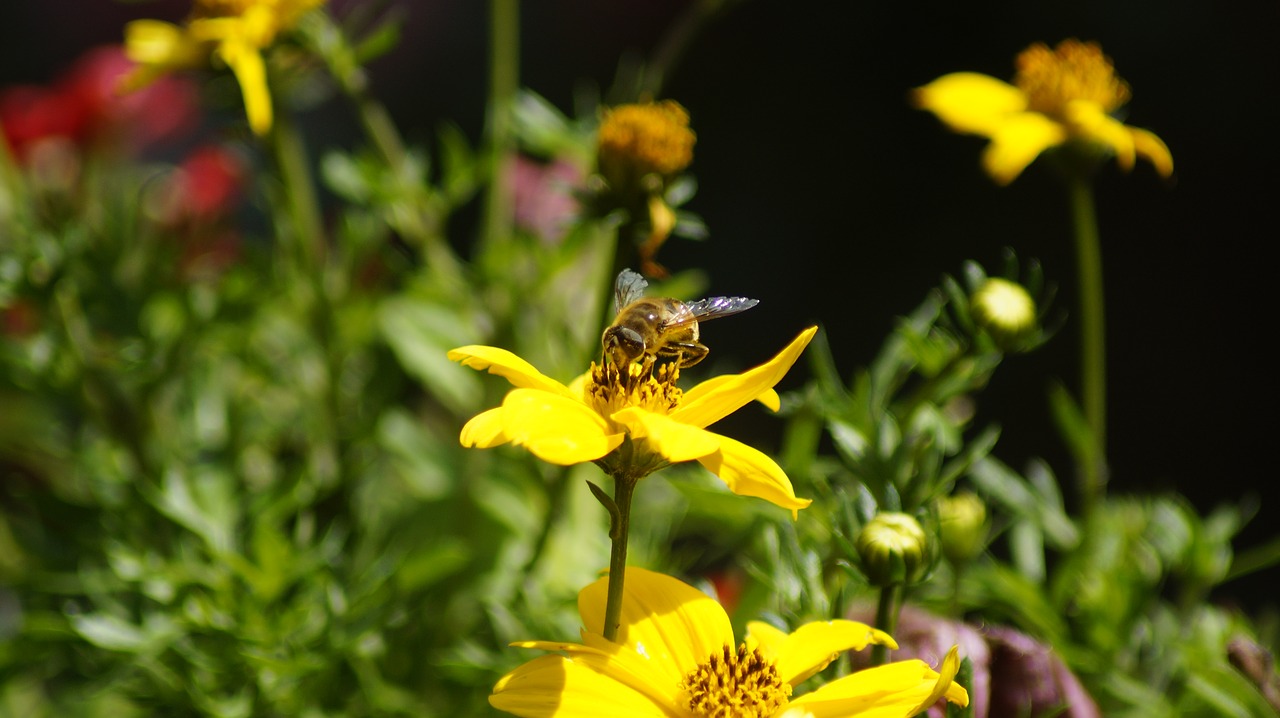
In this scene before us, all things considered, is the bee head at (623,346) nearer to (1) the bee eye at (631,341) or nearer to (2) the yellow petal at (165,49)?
(1) the bee eye at (631,341)

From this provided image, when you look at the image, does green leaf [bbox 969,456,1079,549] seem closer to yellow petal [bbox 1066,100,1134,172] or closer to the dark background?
yellow petal [bbox 1066,100,1134,172]

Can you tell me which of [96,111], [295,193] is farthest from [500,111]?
[96,111]

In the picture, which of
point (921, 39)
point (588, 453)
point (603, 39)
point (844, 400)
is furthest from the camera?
point (603, 39)

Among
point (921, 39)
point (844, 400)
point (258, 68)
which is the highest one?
point (921, 39)

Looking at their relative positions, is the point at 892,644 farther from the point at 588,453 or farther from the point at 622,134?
the point at 622,134

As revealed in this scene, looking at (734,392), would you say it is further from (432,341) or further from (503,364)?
(432,341)

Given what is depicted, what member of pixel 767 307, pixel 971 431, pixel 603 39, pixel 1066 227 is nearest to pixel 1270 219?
pixel 1066 227
